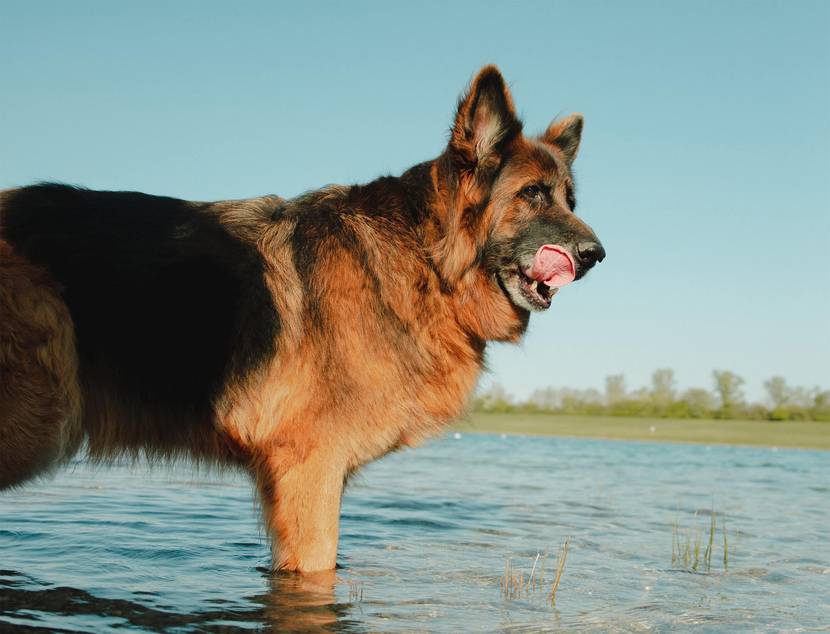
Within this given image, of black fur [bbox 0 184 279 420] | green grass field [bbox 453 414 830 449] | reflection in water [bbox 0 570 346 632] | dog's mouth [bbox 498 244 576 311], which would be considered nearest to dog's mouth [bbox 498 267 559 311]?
dog's mouth [bbox 498 244 576 311]

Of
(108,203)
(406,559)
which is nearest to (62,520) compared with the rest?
(406,559)

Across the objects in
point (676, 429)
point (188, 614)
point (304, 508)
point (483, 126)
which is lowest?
point (676, 429)

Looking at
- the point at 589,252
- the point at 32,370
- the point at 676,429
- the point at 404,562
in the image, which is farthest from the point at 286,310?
the point at 676,429

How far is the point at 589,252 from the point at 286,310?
6.46ft

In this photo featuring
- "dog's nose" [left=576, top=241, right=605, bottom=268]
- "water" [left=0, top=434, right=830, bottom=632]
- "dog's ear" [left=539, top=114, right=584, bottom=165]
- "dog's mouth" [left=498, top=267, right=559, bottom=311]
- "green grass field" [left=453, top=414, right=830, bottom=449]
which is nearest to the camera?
"water" [left=0, top=434, right=830, bottom=632]

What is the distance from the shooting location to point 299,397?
4.46 meters

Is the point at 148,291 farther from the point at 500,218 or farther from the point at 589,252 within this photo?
the point at 589,252

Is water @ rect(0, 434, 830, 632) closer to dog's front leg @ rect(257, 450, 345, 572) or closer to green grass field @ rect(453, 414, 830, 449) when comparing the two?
dog's front leg @ rect(257, 450, 345, 572)

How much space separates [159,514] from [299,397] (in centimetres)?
420

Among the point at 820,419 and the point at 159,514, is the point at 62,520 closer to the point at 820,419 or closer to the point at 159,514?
the point at 159,514

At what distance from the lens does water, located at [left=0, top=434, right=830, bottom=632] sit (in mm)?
4340

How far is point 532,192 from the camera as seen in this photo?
195 inches

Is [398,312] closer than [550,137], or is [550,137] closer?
[398,312]

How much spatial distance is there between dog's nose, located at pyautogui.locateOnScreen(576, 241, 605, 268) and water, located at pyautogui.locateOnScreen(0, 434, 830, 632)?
2.05m
